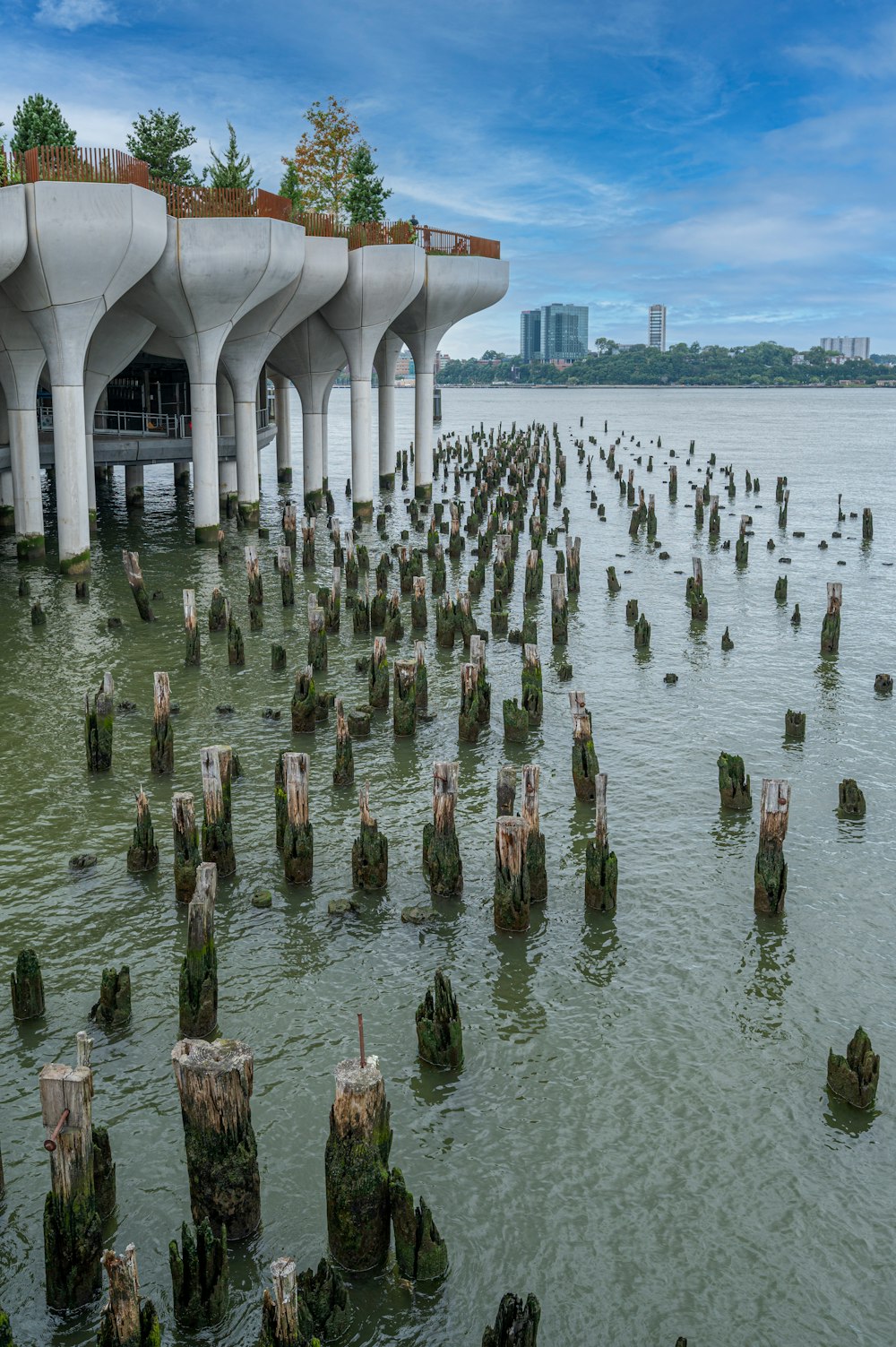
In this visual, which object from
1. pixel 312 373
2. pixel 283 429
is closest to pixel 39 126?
pixel 312 373

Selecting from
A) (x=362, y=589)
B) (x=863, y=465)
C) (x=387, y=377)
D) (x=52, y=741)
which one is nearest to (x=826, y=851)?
(x=52, y=741)

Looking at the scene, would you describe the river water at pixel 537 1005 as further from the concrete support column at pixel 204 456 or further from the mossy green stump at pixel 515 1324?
the concrete support column at pixel 204 456

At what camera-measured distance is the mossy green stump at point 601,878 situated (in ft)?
47.5

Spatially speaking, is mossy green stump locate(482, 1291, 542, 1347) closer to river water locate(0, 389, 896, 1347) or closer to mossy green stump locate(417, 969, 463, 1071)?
river water locate(0, 389, 896, 1347)

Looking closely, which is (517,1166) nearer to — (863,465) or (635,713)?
(635,713)

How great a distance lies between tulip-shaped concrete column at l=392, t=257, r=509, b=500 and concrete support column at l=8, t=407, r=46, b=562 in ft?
67.6

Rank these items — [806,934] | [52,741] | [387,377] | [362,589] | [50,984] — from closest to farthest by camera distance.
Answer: [50,984]
[806,934]
[52,741]
[362,589]
[387,377]

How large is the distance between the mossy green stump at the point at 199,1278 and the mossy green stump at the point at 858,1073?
565 cm

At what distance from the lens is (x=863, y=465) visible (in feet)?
262

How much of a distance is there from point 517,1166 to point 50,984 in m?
5.45

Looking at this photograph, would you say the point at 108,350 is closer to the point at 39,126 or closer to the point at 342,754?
the point at 39,126

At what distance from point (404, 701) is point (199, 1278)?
508 inches

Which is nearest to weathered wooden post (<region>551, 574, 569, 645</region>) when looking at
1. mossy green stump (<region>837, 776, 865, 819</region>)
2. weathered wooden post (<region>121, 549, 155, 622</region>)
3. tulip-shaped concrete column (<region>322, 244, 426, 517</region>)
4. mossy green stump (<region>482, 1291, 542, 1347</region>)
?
weathered wooden post (<region>121, 549, 155, 622</region>)

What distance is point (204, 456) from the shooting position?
40500 millimetres
